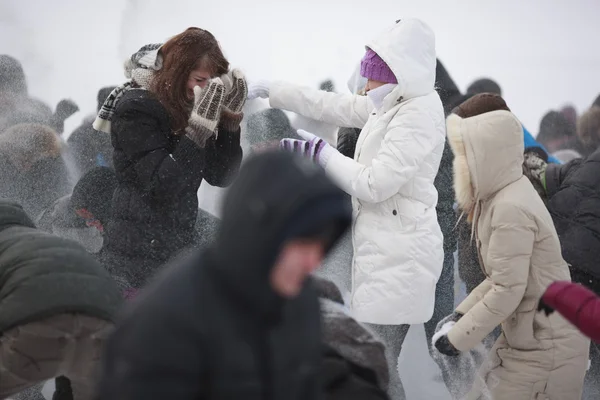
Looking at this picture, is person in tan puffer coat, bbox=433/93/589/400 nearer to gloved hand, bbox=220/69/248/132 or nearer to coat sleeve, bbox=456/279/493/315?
coat sleeve, bbox=456/279/493/315

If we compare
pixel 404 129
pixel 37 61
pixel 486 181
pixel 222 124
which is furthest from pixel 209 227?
pixel 37 61

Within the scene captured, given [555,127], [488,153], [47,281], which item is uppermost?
[488,153]

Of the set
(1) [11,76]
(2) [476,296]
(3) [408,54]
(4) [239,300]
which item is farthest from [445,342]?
(1) [11,76]

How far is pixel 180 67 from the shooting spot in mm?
3084

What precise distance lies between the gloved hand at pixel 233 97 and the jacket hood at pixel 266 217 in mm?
1779

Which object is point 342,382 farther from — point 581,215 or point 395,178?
point 581,215

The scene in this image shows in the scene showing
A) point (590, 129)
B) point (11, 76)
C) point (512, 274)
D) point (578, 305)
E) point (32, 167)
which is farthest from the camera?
point (590, 129)

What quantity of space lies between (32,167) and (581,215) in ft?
9.09

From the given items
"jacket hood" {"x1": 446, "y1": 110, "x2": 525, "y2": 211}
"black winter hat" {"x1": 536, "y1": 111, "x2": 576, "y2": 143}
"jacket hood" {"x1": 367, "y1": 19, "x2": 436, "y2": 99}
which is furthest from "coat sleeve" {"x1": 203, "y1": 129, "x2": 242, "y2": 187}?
"black winter hat" {"x1": 536, "y1": 111, "x2": 576, "y2": 143}

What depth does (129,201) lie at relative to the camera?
3033 mm

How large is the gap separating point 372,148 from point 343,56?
269cm

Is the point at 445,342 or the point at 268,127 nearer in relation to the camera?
the point at 445,342

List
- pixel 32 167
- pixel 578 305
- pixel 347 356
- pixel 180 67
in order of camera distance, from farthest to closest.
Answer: pixel 32 167 < pixel 180 67 < pixel 578 305 < pixel 347 356

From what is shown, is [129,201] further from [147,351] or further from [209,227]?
[147,351]
